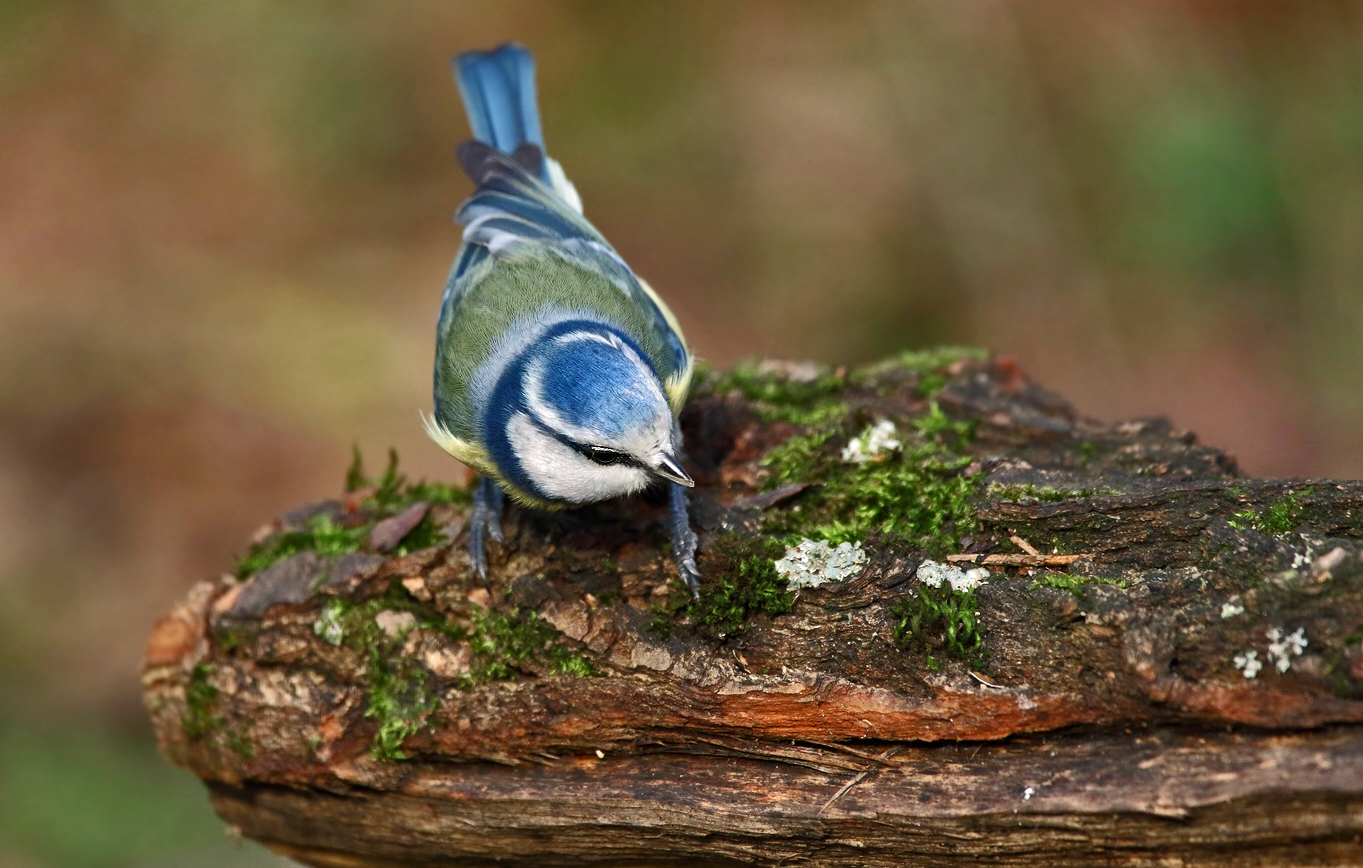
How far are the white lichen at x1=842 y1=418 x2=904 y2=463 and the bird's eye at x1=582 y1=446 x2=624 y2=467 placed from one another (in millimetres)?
617

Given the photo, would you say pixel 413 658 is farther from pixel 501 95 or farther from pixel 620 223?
pixel 620 223

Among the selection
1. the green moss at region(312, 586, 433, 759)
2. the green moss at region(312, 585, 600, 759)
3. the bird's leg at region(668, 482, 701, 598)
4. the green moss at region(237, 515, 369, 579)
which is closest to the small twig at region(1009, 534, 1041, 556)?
the bird's leg at region(668, 482, 701, 598)

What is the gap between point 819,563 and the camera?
2.49m

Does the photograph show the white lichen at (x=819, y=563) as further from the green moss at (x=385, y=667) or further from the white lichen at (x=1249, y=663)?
the green moss at (x=385, y=667)

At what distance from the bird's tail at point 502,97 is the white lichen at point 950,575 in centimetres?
225

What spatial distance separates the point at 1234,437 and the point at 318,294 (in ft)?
15.6

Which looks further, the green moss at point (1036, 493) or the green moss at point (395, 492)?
the green moss at point (395, 492)

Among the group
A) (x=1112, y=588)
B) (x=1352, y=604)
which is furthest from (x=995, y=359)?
(x=1352, y=604)

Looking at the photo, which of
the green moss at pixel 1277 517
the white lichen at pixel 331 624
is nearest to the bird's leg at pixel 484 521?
the white lichen at pixel 331 624

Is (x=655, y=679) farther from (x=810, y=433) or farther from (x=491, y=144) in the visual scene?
(x=491, y=144)

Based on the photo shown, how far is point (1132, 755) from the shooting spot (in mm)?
2020

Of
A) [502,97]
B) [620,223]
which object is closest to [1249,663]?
[502,97]

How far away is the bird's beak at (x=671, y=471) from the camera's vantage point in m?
2.61

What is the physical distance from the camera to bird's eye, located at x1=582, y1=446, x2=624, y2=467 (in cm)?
265
